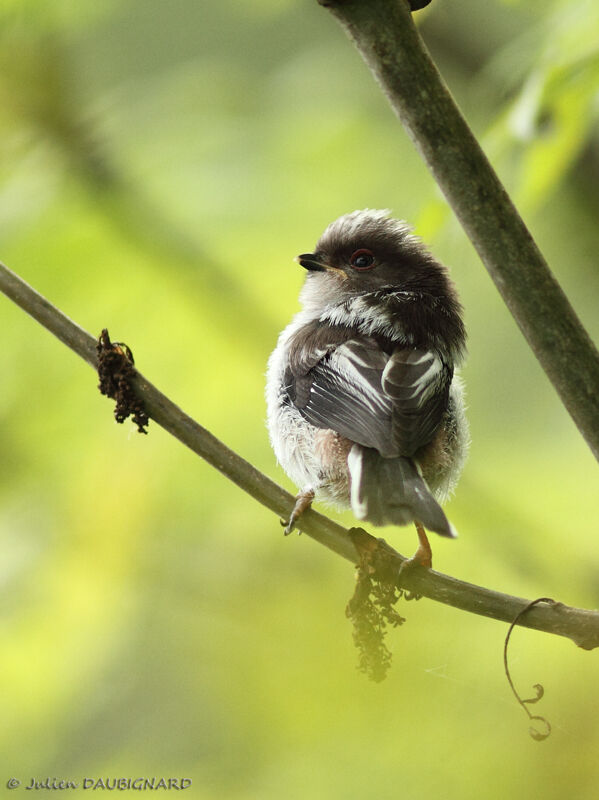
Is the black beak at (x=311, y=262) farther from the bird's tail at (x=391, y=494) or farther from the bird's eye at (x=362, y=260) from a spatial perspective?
the bird's tail at (x=391, y=494)

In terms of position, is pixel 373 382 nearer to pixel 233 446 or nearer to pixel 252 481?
Answer: pixel 252 481

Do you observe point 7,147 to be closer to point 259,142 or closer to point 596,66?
point 259,142

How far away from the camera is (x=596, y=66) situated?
2.28 metres

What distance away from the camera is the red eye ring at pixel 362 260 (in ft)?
12.6

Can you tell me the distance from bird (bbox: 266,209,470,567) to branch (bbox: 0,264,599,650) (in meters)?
0.14

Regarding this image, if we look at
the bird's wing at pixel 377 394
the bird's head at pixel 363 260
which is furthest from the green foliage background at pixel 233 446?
the bird's wing at pixel 377 394

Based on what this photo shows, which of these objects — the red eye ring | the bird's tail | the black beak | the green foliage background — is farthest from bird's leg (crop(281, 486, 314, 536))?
the red eye ring

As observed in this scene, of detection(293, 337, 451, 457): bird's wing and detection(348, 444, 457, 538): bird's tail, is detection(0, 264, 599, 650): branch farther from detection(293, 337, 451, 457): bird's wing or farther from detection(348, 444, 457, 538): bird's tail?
detection(293, 337, 451, 457): bird's wing

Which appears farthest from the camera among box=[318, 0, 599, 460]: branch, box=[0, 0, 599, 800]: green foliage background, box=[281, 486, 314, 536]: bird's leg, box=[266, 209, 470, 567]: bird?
box=[0, 0, 599, 800]: green foliage background

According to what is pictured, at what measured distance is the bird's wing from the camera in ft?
8.81

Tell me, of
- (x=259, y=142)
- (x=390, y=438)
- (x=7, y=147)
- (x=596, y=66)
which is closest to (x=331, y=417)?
(x=390, y=438)

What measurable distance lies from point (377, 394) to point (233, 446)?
1024 mm

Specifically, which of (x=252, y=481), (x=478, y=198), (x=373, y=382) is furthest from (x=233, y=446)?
(x=478, y=198)

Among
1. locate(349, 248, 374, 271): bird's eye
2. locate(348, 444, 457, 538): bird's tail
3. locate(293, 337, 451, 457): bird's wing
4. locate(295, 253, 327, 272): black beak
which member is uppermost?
locate(349, 248, 374, 271): bird's eye
